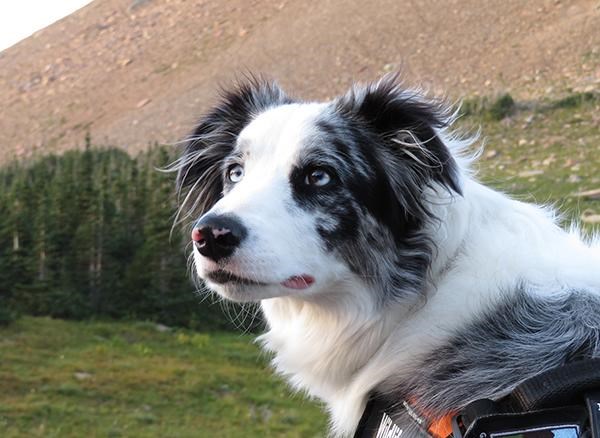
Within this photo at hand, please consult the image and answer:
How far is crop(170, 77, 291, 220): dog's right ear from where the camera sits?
13.0 ft

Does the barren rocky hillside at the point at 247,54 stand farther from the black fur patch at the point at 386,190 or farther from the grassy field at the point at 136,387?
the black fur patch at the point at 386,190

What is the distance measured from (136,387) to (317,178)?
7312mm

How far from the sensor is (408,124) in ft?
11.1

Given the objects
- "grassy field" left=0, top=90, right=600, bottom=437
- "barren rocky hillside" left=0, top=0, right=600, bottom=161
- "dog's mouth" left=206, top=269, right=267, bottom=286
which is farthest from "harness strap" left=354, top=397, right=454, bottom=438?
"barren rocky hillside" left=0, top=0, right=600, bottom=161

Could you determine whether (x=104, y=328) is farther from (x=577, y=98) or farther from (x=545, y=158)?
(x=577, y=98)

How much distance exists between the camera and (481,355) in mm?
2977

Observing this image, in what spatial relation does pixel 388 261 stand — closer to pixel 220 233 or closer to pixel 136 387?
pixel 220 233

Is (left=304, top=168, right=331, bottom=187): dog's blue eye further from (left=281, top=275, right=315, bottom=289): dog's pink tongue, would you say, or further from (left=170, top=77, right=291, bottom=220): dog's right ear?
(left=170, top=77, right=291, bottom=220): dog's right ear

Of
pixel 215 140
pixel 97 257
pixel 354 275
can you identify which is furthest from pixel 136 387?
pixel 354 275

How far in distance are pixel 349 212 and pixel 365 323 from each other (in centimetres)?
45

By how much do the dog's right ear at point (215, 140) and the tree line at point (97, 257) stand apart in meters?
9.88

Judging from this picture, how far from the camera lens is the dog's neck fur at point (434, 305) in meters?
3.08

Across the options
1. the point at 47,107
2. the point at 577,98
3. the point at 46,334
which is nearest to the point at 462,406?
the point at 46,334

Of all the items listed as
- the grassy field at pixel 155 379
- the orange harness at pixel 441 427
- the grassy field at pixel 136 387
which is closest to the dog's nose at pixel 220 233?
the orange harness at pixel 441 427
